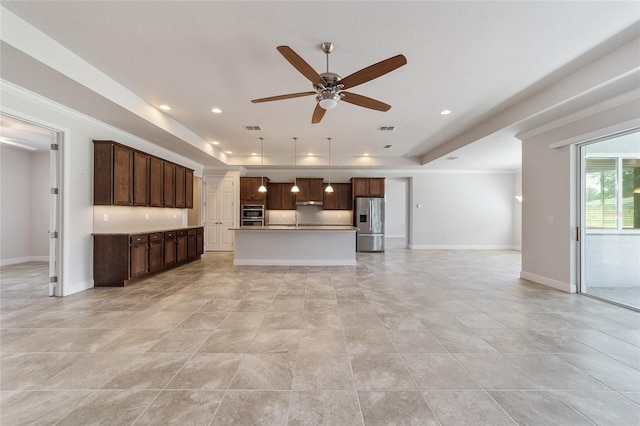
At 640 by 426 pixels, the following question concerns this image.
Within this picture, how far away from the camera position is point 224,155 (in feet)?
25.6

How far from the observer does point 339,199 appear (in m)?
8.92

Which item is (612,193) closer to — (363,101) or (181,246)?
(363,101)

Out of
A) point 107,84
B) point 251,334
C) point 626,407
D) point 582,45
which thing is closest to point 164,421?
point 251,334

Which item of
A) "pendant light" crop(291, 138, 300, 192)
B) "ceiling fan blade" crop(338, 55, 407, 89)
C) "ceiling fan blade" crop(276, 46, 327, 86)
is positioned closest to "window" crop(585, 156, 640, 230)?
"ceiling fan blade" crop(338, 55, 407, 89)

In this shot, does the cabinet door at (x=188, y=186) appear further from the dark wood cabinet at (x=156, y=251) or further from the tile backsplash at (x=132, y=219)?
the dark wood cabinet at (x=156, y=251)

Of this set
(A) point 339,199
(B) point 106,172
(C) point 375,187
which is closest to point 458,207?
(C) point 375,187

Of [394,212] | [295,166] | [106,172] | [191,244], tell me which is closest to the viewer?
[106,172]

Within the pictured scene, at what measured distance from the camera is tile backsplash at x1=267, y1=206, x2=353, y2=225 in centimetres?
909

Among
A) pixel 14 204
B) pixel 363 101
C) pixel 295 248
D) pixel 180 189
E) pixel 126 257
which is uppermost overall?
pixel 363 101

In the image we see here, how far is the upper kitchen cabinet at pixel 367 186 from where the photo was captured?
8.63 metres

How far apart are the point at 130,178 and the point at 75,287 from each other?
1.98 m

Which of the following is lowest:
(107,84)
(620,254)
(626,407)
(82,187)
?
(626,407)

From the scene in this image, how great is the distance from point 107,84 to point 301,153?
16.6 ft

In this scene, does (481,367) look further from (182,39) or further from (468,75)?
(182,39)
